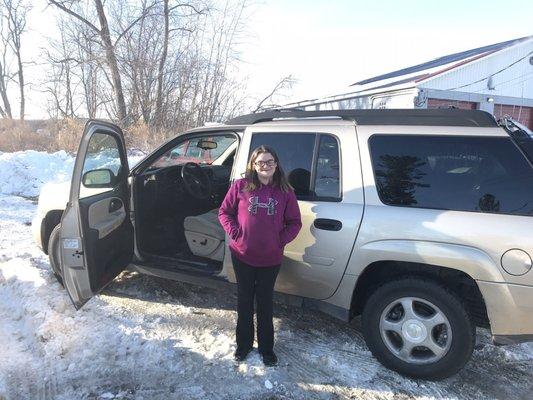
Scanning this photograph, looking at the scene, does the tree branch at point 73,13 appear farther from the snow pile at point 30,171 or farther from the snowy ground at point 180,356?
the snowy ground at point 180,356

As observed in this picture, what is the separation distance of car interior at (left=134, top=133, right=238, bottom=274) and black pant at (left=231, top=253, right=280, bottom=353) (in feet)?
2.54

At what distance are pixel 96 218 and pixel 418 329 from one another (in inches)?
106

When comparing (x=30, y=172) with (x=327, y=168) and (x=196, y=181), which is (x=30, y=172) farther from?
(x=327, y=168)

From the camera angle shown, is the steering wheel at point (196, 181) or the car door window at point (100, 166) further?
the steering wheel at point (196, 181)

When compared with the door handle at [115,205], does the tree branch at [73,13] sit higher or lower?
higher

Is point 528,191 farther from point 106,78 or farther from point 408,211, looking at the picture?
point 106,78

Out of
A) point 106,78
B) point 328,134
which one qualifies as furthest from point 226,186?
point 106,78

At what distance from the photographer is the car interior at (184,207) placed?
14.9 ft

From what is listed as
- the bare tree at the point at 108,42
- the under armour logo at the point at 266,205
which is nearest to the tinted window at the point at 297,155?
the under armour logo at the point at 266,205

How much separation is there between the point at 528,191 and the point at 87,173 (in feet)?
10.9

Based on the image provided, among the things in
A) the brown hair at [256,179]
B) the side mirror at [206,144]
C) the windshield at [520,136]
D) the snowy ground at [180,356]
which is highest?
the windshield at [520,136]

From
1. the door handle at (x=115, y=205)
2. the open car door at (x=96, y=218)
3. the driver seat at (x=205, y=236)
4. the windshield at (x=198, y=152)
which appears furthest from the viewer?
the windshield at (x=198, y=152)

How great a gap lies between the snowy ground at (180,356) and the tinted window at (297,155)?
1347 mm

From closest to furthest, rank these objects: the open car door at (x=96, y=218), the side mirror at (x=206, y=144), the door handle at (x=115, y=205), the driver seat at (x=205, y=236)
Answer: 1. the open car door at (x=96, y=218)
2. the door handle at (x=115, y=205)
3. the driver seat at (x=205, y=236)
4. the side mirror at (x=206, y=144)
